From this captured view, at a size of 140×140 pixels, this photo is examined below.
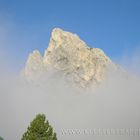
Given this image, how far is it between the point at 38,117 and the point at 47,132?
2.70m

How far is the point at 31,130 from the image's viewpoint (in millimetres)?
43000

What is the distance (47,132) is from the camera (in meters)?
43.1

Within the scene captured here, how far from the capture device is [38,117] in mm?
44906

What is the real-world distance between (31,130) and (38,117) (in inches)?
95.0

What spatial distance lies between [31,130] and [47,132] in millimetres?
1943
